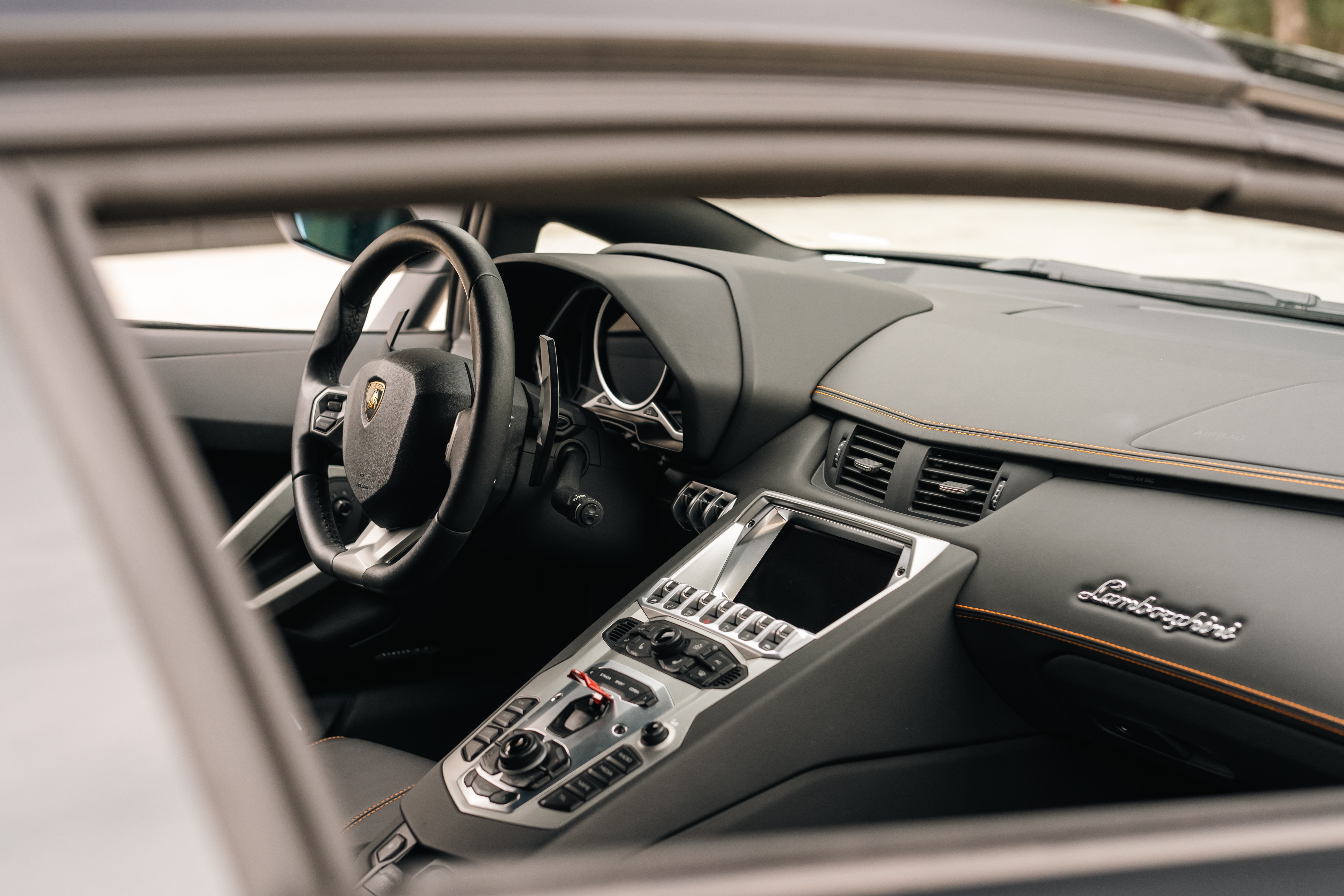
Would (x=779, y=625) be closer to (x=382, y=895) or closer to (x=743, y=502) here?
(x=743, y=502)

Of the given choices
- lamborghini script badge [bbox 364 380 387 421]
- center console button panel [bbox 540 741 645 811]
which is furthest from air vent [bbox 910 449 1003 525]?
lamborghini script badge [bbox 364 380 387 421]

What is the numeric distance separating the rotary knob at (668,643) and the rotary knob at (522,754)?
0.26m

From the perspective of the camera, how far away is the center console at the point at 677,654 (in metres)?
1.73

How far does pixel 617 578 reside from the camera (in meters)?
→ 2.43

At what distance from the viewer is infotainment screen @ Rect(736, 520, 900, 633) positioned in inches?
75.2

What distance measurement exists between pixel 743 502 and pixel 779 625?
36 centimetres

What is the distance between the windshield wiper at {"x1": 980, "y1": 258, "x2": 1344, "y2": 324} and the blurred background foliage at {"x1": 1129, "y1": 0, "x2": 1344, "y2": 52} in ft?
52.4

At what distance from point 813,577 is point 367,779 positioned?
87 centimetres

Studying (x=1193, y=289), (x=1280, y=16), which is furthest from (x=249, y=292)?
(x=1280, y=16)

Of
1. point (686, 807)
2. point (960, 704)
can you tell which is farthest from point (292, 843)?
point (960, 704)

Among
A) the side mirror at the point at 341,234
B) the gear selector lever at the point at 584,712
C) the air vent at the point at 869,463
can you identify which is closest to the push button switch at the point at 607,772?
the gear selector lever at the point at 584,712

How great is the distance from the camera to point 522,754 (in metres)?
1.76

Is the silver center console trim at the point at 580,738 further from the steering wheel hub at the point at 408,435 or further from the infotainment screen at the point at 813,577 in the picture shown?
the steering wheel hub at the point at 408,435

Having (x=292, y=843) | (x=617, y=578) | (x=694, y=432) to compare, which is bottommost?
(x=617, y=578)
